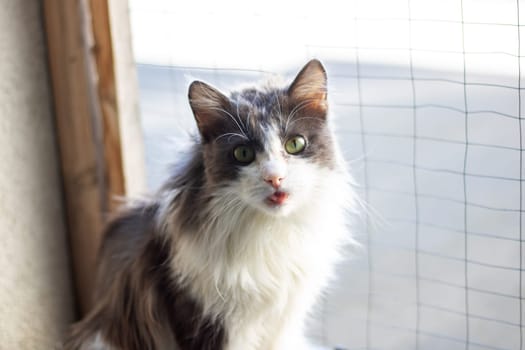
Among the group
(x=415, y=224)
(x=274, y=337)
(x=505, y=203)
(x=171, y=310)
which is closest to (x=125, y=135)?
(x=171, y=310)

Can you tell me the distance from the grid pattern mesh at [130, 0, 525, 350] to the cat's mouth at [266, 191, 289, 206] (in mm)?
353

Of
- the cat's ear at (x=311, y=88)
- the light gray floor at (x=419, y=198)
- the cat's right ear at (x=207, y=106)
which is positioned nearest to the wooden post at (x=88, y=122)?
the light gray floor at (x=419, y=198)

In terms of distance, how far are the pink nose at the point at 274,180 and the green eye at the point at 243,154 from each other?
0.09 m

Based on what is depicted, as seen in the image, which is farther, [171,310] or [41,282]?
[41,282]

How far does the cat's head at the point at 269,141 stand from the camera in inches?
58.4

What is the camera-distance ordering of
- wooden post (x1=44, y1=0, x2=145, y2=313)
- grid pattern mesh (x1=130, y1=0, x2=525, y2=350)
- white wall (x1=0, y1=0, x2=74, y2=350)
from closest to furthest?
grid pattern mesh (x1=130, y1=0, x2=525, y2=350) → white wall (x1=0, y1=0, x2=74, y2=350) → wooden post (x1=44, y1=0, x2=145, y2=313)

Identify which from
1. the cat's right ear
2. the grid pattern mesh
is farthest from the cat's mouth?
the grid pattern mesh

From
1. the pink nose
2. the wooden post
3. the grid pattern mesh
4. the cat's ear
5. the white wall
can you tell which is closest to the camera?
the pink nose

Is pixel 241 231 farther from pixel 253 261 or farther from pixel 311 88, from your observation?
pixel 311 88

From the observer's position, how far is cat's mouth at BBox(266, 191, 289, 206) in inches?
57.5

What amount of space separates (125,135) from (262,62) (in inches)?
18.0

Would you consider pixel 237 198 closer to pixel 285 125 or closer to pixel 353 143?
pixel 285 125

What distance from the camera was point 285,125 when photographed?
1.54 m

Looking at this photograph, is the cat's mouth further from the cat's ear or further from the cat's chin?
the cat's ear
